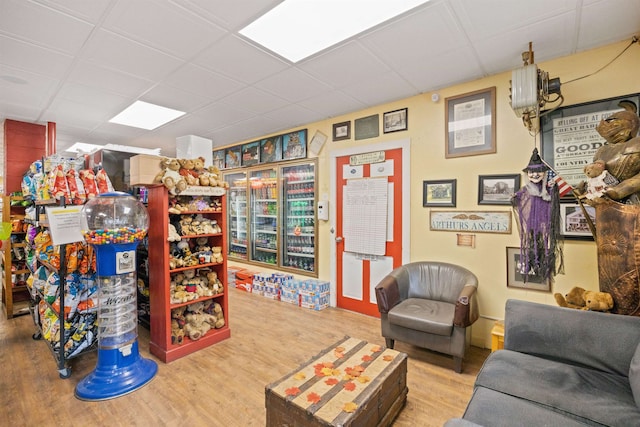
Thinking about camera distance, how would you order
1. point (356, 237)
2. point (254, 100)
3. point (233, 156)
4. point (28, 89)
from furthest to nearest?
point (233, 156) < point (356, 237) < point (254, 100) < point (28, 89)

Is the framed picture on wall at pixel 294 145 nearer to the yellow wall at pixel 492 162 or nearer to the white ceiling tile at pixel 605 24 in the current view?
the yellow wall at pixel 492 162

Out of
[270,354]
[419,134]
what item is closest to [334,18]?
[419,134]

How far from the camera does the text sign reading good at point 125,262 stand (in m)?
2.27

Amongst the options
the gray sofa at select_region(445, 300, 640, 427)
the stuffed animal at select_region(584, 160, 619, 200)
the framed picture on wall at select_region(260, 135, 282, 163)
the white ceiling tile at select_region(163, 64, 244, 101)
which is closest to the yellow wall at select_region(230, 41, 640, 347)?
the stuffed animal at select_region(584, 160, 619, 200)

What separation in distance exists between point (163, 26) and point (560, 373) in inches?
125

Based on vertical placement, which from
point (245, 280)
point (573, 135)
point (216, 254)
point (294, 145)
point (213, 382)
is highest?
point (294, 145)

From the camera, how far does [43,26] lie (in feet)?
6.45

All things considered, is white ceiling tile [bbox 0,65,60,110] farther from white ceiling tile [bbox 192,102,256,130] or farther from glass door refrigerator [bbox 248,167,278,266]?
glass door refrigerator [bbox 248,167,278,266]

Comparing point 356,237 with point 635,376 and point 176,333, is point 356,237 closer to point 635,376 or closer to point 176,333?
point 176,333

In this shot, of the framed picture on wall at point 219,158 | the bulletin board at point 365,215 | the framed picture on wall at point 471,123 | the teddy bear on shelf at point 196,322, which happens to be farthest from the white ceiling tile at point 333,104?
the framed picture on wall at point 219,158

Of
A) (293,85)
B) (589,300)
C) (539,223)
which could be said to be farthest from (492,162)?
(293,85)

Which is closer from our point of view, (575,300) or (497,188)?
(575,300)

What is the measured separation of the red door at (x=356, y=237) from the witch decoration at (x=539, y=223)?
1.25m

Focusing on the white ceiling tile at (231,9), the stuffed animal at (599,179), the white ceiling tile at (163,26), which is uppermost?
the white ceiling tile at (231,9)
